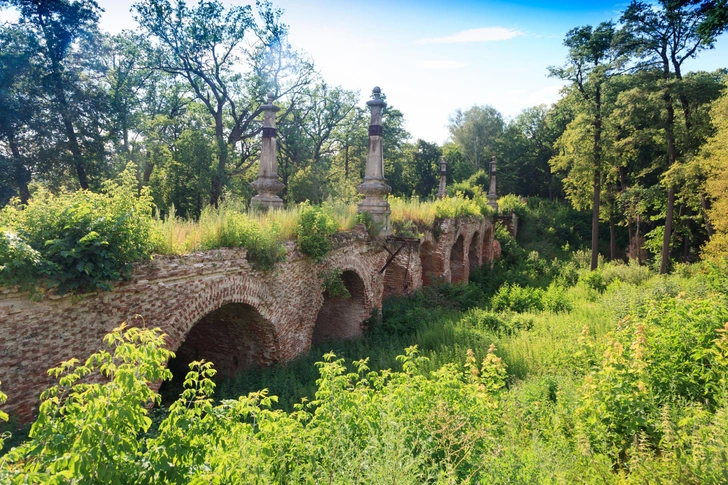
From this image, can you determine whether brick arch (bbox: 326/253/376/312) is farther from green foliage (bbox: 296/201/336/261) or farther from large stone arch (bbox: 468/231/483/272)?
large stone arch (bbox: 468/231/483/272)

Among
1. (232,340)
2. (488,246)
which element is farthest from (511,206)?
(232,340)

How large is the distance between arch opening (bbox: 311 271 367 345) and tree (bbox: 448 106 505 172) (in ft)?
114

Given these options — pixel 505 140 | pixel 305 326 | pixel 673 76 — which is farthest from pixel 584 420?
pixel 505 140

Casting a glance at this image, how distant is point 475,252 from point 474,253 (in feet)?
0.29

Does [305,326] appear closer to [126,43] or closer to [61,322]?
[61,322]

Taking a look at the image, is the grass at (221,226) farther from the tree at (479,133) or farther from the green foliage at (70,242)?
the tree at (479,133)

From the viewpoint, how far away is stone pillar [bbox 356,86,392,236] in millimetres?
10234

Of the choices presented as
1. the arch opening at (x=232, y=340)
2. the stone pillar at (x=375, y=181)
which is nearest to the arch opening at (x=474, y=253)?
the stone pillar at (x=375, y=181)

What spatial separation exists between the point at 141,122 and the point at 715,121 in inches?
921

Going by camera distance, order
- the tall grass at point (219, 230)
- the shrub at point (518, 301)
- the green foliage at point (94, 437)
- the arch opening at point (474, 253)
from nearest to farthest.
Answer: the green foliage at point (94, 437) < the tall grass at point (219, 230) < the shrub at point (518, 301) < the arch opening at point (474, 253)

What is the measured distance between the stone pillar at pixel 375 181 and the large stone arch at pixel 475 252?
10.9 meters

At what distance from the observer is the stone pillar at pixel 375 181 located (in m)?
10.2

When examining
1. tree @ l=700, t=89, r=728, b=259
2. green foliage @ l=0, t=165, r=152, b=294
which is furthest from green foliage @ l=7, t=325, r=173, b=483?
tree @ l=700, t=89, r=728, b=259

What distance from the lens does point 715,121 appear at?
1308 cm
